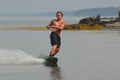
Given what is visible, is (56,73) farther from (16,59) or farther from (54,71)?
(16,59)

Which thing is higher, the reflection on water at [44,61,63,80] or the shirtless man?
the shirtless man

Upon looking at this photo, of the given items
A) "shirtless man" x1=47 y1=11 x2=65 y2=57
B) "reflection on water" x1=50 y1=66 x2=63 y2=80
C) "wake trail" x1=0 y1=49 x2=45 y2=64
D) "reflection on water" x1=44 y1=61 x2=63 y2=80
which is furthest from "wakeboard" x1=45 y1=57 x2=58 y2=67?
"reflection on water" x1=50 y1=66 x2=63 y2=80

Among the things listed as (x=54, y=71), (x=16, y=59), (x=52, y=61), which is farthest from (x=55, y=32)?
(x=54, y=71)

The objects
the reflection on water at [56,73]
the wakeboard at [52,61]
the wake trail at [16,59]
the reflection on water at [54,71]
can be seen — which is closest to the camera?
the reflection on water at [56,73]

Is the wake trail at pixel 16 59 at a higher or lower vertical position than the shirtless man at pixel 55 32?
lower

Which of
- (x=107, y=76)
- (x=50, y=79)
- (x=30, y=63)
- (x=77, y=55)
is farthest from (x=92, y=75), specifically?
(x=77, y=55)

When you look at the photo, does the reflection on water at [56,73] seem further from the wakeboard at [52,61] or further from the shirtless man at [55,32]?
the shirtless man at [55,32]

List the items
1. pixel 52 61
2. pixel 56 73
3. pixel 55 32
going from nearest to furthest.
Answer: pixel 56 73 → pixel 52 61 → pixel 55 32

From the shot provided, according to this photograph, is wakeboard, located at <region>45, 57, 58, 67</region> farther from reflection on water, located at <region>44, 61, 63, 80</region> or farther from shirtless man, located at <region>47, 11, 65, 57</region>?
shirtless man, located at <region>47, 11, 65, 57</region>

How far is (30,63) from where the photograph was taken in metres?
20.6

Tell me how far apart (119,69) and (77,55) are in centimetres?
707

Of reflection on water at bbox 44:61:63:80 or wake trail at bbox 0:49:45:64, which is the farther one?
wake trail at bbox 0:49:45:64

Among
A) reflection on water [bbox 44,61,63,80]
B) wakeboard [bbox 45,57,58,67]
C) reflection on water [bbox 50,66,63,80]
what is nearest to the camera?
reflection on water [bbox 50,66,63,80]

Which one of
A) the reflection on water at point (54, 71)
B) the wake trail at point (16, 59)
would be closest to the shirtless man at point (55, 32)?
the reflection on water at point (54, 71)
